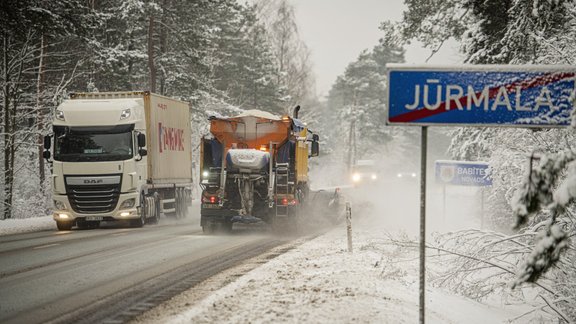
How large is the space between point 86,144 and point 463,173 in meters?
11.5

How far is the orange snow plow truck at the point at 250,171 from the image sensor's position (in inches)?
656

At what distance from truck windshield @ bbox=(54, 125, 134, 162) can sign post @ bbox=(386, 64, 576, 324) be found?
1397cm

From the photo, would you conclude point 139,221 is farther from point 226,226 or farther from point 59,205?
point 226,226

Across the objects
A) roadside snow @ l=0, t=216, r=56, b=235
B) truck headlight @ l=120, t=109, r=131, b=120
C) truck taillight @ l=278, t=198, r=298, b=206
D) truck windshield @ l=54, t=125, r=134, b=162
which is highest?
truck headlight @ l=120, t=109, r=131, b=120

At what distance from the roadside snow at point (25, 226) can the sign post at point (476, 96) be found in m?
15.8

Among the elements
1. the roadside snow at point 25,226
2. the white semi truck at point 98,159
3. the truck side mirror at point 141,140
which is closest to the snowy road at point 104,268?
the white semi truck at point 98,159

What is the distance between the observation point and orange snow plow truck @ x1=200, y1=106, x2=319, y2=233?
656 inches

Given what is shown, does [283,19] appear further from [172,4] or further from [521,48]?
[521,48]

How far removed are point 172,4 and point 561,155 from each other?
30.7 m

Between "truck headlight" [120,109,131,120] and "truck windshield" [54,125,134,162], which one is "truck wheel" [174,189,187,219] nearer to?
"truck windshield" [54,125,134,162]

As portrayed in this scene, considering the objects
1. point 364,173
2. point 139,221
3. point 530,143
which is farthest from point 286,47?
point 530,143

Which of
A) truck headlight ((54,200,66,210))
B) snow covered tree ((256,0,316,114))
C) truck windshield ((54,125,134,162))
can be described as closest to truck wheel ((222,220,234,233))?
truck windshield ((54,125,134,162))

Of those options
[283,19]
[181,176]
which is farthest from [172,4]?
[283,19]

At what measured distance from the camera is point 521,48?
10492 millimetres
